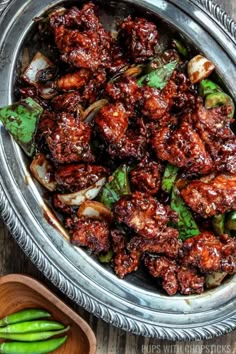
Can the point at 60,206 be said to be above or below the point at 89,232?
above

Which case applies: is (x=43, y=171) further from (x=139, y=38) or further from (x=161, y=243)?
(x=139, y=38)

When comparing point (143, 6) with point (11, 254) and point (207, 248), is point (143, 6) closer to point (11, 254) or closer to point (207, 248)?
point (207, 248)

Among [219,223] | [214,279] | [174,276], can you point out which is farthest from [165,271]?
[219,223]

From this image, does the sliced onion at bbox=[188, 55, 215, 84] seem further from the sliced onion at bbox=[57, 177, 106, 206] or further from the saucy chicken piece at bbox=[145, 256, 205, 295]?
the saucy chicken piece at bbox=[145, 256, 205, 295]

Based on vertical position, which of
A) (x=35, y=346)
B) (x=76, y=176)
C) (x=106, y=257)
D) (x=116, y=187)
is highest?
(x=76, y=176)

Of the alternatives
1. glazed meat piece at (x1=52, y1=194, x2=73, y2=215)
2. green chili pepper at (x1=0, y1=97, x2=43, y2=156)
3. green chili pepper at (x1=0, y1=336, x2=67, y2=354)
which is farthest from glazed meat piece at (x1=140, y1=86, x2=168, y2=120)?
green chili pepper at (x1=0, y1=336, x2=67, y2=354)

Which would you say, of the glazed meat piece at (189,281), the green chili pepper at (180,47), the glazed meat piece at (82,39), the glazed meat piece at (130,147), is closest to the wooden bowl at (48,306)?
the glazed meat piece at (189,281)
